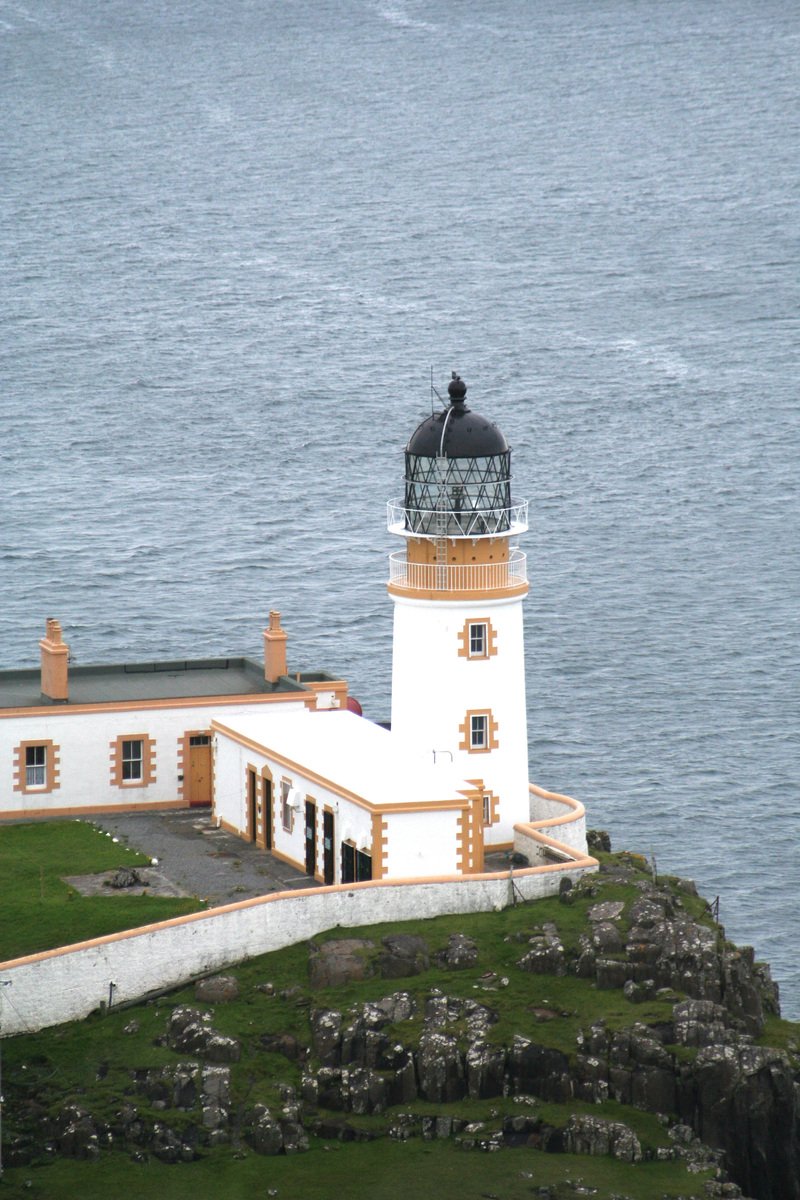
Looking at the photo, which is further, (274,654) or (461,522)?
(274,654)

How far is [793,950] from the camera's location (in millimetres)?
75438

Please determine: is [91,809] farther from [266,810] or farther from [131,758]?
[266,810]

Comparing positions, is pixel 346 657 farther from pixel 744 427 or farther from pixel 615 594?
pixel 744 427

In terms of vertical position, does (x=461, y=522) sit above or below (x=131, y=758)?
above

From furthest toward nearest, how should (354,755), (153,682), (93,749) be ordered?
(153,682) < (93,749) < (354,755)

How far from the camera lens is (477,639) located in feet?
202

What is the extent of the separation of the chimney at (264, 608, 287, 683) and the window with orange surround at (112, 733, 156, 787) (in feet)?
14.5

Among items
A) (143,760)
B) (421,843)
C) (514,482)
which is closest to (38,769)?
(143,760)

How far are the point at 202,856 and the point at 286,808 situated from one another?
2408 millimetres

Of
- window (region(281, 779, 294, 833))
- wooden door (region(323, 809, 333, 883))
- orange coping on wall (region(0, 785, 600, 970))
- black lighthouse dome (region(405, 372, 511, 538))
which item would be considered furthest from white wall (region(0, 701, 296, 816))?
orange coping on wall (region(0, 785, 600, 970))

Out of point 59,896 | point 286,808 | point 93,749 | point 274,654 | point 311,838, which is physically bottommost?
point 59,896

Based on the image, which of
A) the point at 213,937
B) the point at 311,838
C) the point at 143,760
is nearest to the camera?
the point at 213,937

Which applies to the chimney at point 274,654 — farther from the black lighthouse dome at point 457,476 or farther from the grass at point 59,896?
the black lighthouse dome at point 457,476

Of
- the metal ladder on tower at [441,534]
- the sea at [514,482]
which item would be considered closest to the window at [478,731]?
the metal ladder on tower at [441,534]
